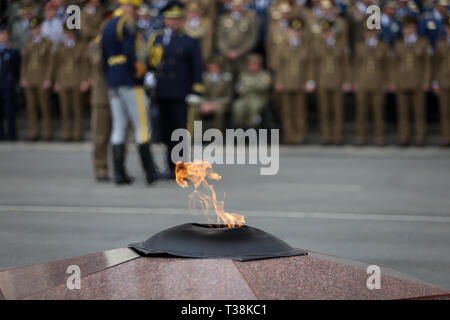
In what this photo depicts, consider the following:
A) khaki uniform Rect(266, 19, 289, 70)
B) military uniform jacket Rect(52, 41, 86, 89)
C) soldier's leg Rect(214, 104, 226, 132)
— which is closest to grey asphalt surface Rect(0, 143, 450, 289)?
soldier's leg Rect(214, 104, 226, 132)

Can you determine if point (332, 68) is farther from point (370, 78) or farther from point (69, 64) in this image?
point (69, 64)

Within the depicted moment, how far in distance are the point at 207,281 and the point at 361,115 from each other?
13461mm

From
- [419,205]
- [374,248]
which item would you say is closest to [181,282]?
[374,248]

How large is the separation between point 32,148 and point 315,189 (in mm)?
7781

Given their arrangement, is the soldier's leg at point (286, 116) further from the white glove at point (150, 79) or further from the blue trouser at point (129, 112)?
the blue trouser at point (129, 112)

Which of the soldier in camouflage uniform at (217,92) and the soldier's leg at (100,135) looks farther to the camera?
the soldier in camouflage uniform at (217,92)

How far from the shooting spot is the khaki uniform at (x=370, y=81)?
16078mm

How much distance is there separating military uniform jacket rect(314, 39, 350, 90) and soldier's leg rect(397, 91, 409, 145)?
107cm

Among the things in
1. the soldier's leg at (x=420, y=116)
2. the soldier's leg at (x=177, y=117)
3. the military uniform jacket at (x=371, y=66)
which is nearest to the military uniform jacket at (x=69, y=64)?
the military uniform jacket at (x=371, y=66)

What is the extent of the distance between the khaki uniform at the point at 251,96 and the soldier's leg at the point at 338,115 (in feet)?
4.31

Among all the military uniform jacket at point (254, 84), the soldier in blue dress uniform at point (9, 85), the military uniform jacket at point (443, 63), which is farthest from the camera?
the soldier in blue dress uniform at point (9, 85)

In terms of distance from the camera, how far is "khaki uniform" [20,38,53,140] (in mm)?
17672

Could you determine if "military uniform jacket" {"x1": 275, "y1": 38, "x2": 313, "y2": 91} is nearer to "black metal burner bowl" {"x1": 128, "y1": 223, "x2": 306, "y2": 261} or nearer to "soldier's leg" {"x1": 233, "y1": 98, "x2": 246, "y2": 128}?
"soldier's leg" {"x1": 233, "y1": 98, "x2": 246, "y2": 128}
